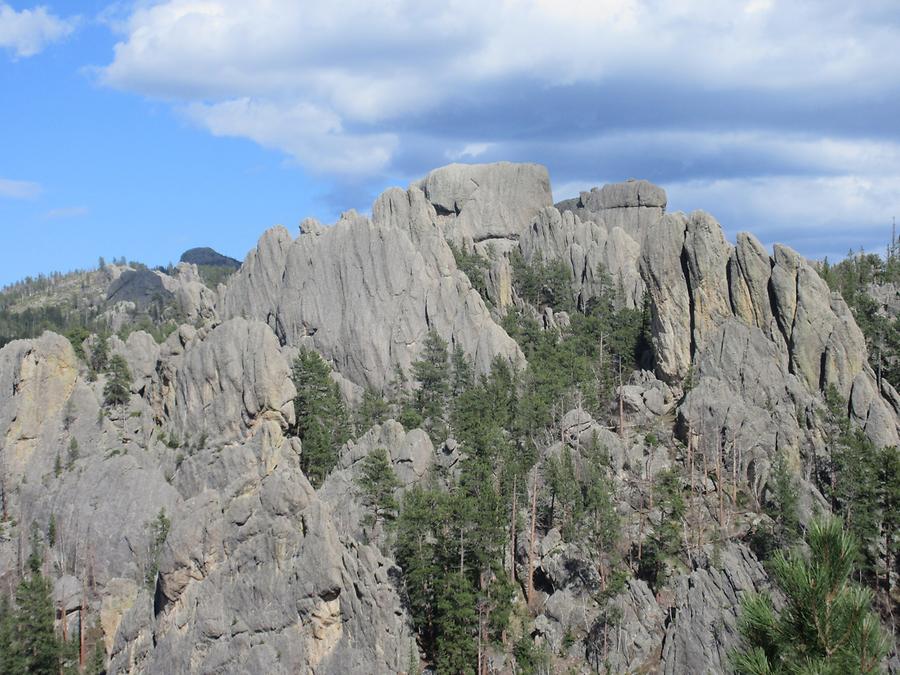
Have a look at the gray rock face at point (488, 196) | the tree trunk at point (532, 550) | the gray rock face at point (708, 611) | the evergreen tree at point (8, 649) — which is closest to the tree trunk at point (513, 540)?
the tree trunk at point (532, 550)

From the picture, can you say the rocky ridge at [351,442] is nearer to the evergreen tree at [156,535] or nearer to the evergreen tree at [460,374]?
the evergreen tree at [156,535]

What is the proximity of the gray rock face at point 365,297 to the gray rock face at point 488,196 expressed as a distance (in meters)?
22.2

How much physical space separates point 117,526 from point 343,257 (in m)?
34.7

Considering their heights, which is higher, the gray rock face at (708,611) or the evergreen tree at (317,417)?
the evergreen tree at (317,417)

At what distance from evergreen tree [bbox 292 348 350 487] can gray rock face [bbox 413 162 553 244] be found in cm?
4349

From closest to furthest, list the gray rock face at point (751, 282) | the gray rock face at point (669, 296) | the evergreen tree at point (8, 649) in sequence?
the evergreen tree at point (8, 649), the gray rock face at point (751, 282), the gray rock face at point (669, 296)

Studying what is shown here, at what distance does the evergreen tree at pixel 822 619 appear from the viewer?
1147 cm

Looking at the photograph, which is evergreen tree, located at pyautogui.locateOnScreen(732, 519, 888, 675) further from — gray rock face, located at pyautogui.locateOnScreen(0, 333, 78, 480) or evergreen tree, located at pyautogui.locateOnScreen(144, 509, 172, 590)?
gray rock face, located at pyautogui.locateOnScreen(0, 333, 78, 480)

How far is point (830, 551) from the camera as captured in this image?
38.1ft

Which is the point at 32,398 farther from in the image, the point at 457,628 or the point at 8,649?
the point at 457,628

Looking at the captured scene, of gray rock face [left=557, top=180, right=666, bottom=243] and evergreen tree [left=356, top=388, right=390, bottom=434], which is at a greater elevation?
gray rock face [left=557, top=180, right=666, bottom=243]

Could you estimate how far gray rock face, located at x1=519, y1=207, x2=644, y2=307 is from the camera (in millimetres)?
90750

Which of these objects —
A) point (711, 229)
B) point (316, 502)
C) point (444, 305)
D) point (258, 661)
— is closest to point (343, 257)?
point (444, 305)

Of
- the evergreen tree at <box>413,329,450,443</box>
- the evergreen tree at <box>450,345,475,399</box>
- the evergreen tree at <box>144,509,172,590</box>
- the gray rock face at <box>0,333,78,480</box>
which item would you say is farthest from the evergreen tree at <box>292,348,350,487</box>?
the gray rock face at <box>0,333,78,480</box>
